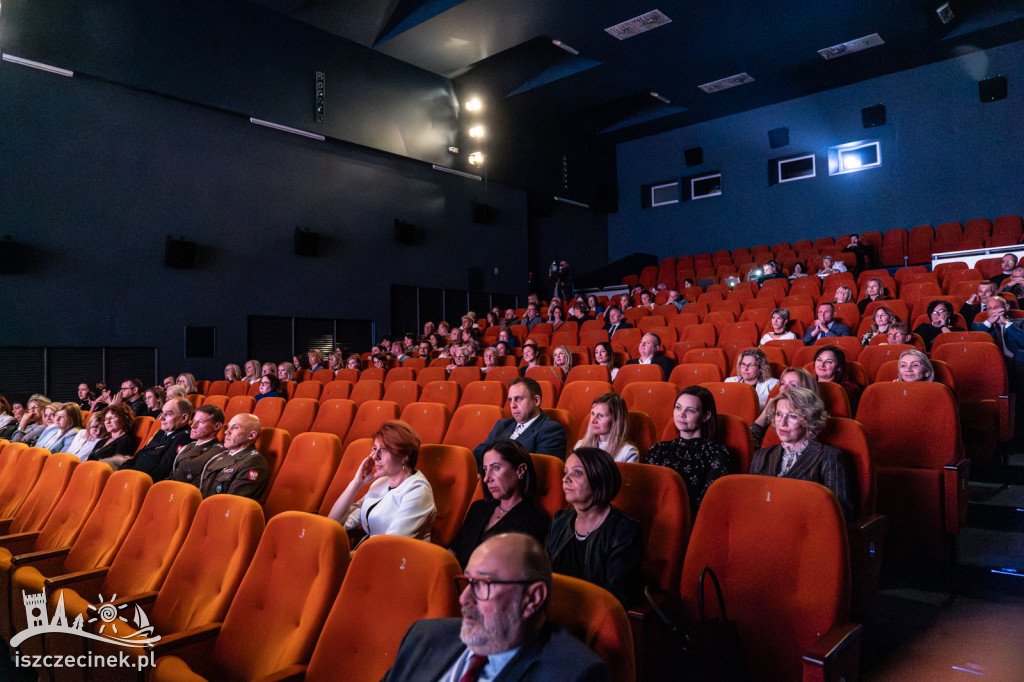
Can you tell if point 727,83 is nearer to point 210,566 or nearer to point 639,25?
point 639,25

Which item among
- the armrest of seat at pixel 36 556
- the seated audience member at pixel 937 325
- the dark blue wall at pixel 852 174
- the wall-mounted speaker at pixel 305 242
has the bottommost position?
the armrest of seat at pixel 36 556

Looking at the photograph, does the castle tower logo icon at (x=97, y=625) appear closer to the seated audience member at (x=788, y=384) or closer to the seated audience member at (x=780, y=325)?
the seated audience member at (x=788, y=384)

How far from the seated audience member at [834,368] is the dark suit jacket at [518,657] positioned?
8.14 feet

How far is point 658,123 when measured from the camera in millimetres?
11219

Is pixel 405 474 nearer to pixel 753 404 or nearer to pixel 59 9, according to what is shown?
pixel 753 404

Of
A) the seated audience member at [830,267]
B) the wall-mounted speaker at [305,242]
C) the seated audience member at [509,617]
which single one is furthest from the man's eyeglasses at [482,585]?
the wall-mounted speaker at [305,242]

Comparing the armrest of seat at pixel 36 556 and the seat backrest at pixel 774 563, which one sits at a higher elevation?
the seat backrest at pixel 774 563

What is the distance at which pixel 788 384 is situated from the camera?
2473mm

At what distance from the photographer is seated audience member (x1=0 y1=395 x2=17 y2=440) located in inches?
198

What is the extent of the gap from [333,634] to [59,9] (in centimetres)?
777

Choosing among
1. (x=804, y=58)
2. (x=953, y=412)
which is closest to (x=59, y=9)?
(x=953, y=412)

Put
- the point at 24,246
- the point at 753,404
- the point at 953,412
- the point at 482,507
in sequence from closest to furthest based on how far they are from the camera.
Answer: the point at 482,507 < the point at 953,412 < the point at 753,404 < the point at 24,246

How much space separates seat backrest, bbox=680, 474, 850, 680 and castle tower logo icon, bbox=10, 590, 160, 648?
1504mm

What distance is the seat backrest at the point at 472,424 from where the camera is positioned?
312 centimetres
